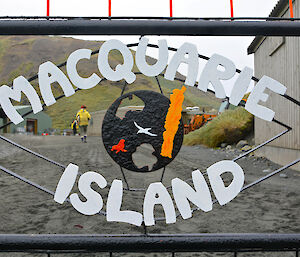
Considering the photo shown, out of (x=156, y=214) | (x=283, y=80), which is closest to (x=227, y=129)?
(x=283, y=80)

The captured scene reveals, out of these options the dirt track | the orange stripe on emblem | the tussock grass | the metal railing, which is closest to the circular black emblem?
the orange stripe on emblem

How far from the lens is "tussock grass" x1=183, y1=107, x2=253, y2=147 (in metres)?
14.5

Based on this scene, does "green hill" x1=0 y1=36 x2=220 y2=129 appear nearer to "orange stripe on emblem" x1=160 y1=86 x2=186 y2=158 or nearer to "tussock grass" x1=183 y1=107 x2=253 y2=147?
"tussock grass" x1=183 y1=107 x2=253 y2=147

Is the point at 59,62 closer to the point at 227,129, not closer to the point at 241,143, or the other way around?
the point at 227,129

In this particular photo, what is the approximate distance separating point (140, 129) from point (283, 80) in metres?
8.13

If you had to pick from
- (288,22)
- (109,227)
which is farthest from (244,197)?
(288,22)

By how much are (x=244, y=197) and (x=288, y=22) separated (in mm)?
3824

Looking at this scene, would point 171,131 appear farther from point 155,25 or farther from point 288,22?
point 288,22

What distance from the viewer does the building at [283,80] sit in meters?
7.58

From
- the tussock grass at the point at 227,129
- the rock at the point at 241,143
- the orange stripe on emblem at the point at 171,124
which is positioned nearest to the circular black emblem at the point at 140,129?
the orange stripe on emblem at the point at 171,124

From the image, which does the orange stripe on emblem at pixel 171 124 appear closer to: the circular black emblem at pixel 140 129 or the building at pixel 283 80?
the circular black emblem at pixel 140 129

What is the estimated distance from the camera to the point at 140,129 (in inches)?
65.5

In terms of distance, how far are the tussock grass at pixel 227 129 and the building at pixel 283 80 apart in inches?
147

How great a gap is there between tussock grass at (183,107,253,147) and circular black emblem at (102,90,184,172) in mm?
13266
